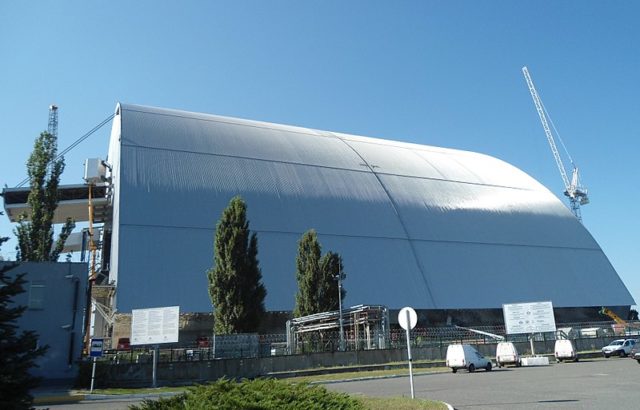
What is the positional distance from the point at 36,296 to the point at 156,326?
7.44 m

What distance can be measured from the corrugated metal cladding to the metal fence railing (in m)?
6.10

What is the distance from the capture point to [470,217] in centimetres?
6066

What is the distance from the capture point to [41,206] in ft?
136

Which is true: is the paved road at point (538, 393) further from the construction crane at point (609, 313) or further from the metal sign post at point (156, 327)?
the construction crane at point (609, 313)

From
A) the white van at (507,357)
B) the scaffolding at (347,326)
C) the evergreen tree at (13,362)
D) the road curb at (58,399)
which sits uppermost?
the scaffolding at (347,326)

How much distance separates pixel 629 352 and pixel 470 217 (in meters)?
24.5

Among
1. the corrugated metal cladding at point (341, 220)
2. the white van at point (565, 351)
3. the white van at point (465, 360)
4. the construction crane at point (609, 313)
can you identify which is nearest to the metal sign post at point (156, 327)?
the corrugated metal cladding at point (341, 220)

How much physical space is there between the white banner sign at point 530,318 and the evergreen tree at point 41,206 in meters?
35.5

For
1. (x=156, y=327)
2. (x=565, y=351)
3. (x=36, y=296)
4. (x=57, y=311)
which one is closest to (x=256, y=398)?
(x=156, y=327)

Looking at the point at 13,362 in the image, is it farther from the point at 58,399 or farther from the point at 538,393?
the point at 58,399

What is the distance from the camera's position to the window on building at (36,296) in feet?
92.1

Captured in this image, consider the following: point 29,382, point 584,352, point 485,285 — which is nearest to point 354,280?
point 485,285

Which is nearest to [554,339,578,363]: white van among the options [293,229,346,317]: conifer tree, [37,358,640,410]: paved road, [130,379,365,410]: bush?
[37,358,640,410]: paved road

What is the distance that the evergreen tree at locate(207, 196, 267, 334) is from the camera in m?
32.8
